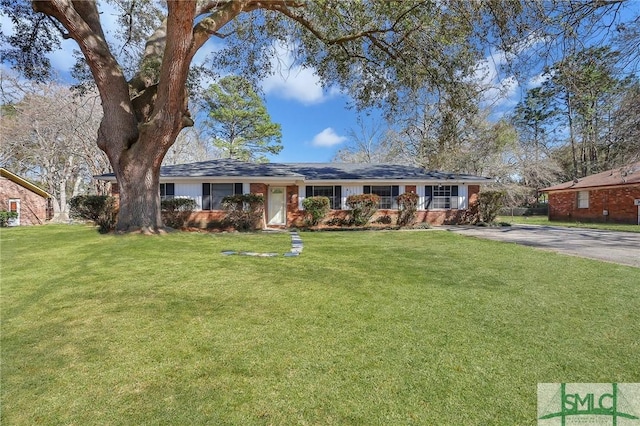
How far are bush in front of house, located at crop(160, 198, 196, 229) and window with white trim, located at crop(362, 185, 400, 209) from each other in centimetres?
892

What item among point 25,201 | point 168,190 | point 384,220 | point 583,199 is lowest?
point 384,220

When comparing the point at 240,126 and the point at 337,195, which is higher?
the point at 240,126

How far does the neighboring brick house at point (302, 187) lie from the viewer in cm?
1513

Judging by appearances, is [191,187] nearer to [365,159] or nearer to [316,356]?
[316,356]

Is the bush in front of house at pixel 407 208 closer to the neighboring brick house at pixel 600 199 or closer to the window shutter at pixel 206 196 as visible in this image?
the window shutter at pixel 206 196

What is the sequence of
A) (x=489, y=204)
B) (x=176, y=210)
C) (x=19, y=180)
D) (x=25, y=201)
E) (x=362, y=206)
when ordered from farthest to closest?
(x=25, y=201) → (x=19, y=180) → (x=489, y=204) → (x=362, y=206) → (x=176, y=210)

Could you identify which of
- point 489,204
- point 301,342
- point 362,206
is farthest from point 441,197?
point 301,342

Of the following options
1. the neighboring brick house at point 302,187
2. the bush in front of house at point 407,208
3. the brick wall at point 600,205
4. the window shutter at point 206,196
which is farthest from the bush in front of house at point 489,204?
the window shutter at point 206,196

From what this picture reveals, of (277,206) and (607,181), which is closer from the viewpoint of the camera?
(277,206)

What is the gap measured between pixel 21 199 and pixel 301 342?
2510cm

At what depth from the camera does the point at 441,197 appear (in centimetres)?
1728

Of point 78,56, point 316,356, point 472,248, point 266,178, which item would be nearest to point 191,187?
point 266,178

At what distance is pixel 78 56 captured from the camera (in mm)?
11062

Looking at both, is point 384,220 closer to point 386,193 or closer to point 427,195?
point 386,193
